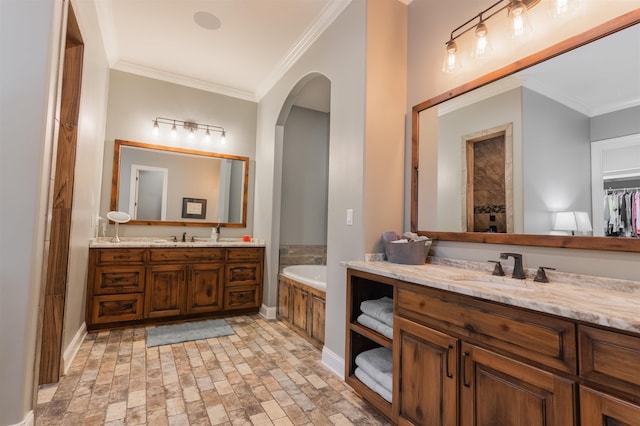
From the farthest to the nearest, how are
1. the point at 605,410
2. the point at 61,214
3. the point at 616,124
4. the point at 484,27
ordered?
1. the point at 61,214
2. the point at 484,27
3. the point at 616,124
4. the point at 605,410

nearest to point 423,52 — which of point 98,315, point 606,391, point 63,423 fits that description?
point 606,391

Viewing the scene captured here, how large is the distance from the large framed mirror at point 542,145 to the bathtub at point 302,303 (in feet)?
3.79

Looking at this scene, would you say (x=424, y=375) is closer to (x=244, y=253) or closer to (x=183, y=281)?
(x=244, y=253)

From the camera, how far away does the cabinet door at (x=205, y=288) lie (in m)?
3.42

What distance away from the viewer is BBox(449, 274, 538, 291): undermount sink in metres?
1.41

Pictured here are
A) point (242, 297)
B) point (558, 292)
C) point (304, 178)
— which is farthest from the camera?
point (304, 178)

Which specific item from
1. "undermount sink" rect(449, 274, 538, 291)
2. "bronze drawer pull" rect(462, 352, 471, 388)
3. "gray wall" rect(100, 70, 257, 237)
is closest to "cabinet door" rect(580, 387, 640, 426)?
"bronze drawer pull" rect(462, 352, 471, 388)

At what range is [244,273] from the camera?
12.1 feet

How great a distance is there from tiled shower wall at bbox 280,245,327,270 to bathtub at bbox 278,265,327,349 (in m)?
0.09

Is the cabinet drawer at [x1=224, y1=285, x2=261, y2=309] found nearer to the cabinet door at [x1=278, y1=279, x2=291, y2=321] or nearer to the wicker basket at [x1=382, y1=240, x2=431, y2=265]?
the cabinet door at [x1=278, y1=279, x2=291, y2=321]

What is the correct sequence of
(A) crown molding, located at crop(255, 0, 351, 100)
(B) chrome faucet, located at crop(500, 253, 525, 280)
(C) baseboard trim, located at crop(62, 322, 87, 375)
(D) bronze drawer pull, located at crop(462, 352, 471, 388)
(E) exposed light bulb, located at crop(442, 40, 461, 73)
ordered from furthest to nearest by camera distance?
(A) crown molding, located at crop(255, 0, 351, 100) < (C) baseboard trim, located at crop(62, 322, 87, 375) < (E) exposed light bulb, located at crop(442, 40, 461, 73) < (B) chrome faucet, located at crop(500, 253, 525, 280) < (D) bronze drawer pull, located at crop(462, 352, 471, 388)

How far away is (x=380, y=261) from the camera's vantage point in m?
2.18

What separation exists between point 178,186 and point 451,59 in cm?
327

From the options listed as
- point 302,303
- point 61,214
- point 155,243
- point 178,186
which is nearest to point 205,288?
point 155,243
